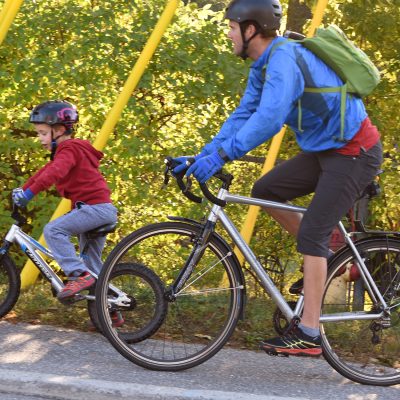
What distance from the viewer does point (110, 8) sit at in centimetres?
835

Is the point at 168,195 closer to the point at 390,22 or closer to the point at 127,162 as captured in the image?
the point at 127,162

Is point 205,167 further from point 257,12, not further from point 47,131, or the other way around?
point 47,131

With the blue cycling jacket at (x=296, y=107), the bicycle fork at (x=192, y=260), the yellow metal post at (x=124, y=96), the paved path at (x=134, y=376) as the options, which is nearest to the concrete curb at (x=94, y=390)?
the paved path at (x=134, y=376)

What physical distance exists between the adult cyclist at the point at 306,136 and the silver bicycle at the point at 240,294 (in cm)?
18

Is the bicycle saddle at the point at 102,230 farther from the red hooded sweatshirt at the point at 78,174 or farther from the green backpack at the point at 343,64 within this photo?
the green backpack at the point at 343,64

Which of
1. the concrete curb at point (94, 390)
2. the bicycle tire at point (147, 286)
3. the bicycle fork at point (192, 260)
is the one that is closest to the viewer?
the concrete curb at point (94, 390)

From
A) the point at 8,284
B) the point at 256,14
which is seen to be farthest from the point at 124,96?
the point at 256,14

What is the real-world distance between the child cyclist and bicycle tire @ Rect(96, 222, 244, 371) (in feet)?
1.27

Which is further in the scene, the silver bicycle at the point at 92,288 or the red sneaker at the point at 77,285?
the red sneaker at the point at 77,285

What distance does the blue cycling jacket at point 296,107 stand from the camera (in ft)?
14.1

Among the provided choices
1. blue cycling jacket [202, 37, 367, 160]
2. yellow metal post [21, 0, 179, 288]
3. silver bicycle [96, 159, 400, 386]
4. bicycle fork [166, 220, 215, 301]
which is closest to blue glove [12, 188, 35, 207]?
silver bicycle [96, 159, 400, 386]

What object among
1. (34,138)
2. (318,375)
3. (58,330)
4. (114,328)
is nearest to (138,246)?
(114,328)

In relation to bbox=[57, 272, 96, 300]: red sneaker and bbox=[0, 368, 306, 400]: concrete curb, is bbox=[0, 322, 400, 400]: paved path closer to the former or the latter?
bbox=[0, 368, 306, 400]: concrete curb

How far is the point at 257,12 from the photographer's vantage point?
14.5 ft
